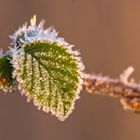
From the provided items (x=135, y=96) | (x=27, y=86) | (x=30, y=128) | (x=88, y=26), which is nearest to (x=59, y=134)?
(x=30, y=128)

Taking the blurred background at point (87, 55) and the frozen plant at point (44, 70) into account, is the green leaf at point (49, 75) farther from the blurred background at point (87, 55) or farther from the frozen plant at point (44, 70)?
the blurred background at point (87, 55)

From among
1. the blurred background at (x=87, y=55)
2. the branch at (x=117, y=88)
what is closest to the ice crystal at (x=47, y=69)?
the branch at (x=117, y=88)

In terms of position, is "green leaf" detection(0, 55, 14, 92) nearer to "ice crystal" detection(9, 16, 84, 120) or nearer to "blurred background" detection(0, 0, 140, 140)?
"ice crystal" detection(9, 16, 84, 120)

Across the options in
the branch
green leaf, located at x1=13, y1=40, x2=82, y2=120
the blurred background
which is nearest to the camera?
green leaf, located at x1=13, y1=40, x2=82, y2=120

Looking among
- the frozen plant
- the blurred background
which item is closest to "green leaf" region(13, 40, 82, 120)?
the frozen plant
